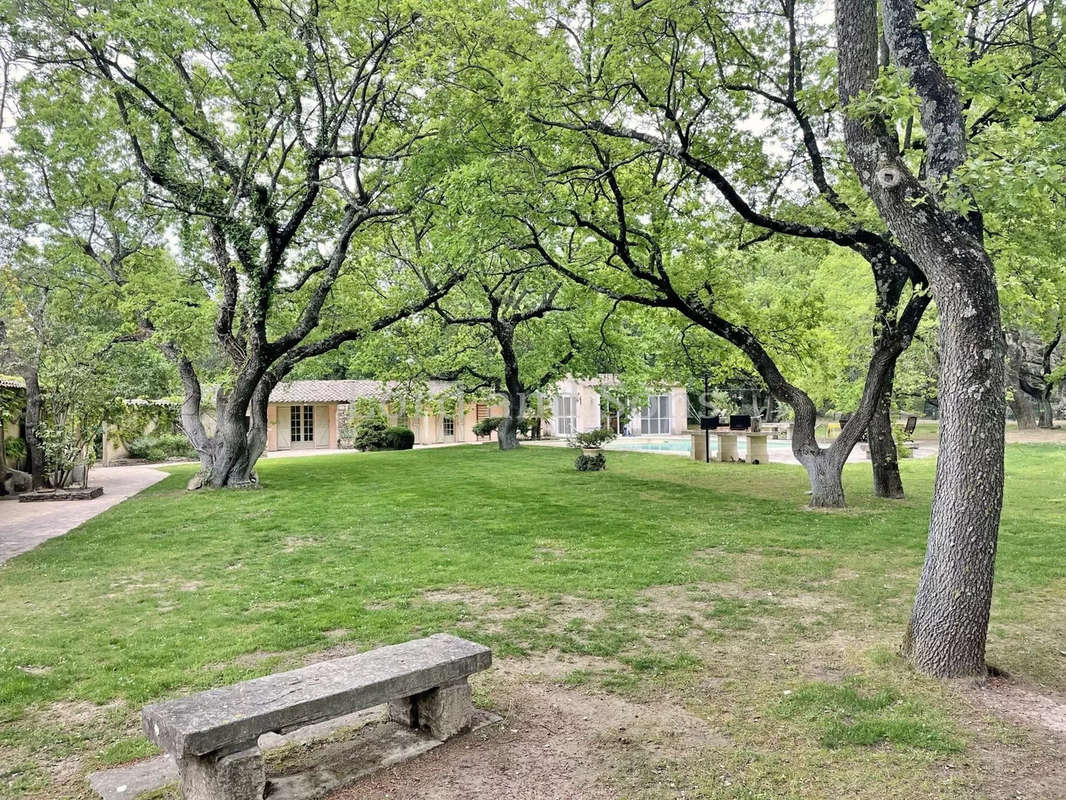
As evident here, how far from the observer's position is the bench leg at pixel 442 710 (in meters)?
3.54

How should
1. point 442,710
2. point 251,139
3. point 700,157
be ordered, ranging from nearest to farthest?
point 442,710 < point 700,157 < point 251,139

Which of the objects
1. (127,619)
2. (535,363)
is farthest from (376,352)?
(127,619)

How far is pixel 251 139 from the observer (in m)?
14.3

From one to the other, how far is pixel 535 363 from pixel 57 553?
688 inches

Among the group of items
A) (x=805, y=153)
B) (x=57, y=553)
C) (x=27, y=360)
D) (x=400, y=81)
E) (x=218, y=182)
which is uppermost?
(x=400, y=81)

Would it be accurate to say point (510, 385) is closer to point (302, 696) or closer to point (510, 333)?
point (510, 333)

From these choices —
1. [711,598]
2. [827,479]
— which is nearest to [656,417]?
[827,479]

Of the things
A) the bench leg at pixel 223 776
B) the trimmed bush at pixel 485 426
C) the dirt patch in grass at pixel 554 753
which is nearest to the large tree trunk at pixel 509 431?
the trimmed bush at pixel 485 426

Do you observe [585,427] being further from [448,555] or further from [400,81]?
[448,555]

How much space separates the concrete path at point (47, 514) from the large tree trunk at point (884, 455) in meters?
12.7

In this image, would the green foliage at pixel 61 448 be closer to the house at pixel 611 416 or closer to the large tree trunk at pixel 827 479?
the large tree trunk at pixel 827 479

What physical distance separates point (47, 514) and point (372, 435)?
17.4 meters

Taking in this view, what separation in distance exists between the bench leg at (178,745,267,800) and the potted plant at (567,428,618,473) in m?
15.4

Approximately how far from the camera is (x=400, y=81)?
13203mm
